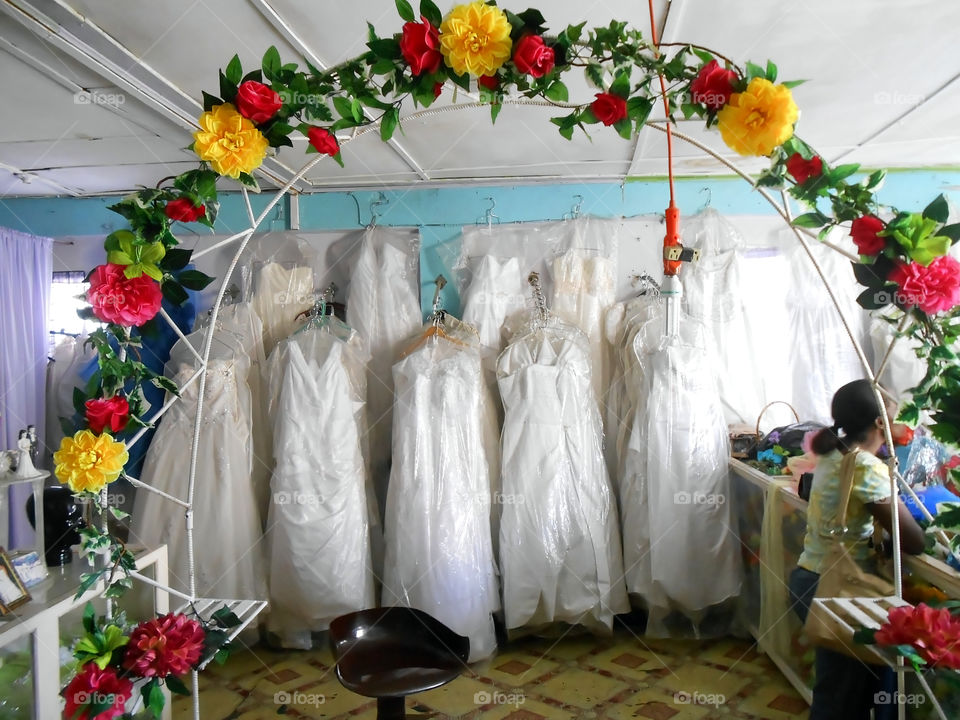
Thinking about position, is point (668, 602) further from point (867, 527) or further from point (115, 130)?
point (115, 130)

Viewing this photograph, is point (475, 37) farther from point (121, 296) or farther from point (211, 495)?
point (211, 495)

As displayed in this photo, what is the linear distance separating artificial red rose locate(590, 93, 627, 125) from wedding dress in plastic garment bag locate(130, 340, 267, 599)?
211 centimetres

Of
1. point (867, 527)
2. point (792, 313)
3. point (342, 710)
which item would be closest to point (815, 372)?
point (792, 313)

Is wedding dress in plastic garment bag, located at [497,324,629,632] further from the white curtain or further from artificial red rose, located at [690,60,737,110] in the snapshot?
the white curtain

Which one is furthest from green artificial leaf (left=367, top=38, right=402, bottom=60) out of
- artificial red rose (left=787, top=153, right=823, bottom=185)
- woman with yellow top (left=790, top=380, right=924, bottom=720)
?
woman with yellow top (left=790, top=380, right=924, bottom=720)

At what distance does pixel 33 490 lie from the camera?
183 centimetres

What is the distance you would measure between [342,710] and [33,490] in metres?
1.38

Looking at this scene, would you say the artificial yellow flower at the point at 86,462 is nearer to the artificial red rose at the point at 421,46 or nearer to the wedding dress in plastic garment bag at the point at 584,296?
the artificial red rose at the point at 421,46

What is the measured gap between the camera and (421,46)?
1.33m

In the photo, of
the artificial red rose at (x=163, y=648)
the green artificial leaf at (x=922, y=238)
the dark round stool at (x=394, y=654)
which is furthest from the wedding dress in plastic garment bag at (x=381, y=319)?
the green artificial leaf at (x=922, y=238)

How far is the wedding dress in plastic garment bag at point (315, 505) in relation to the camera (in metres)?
2.81

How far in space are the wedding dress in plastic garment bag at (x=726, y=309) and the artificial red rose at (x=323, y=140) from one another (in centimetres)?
210

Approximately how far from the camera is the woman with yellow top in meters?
1.71

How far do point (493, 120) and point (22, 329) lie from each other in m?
3.12
